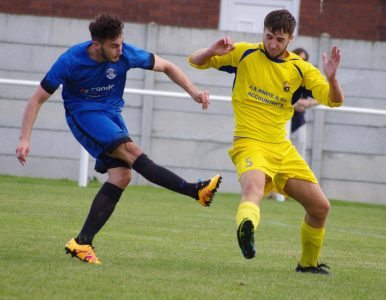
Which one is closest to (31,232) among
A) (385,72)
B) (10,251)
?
(10,251)

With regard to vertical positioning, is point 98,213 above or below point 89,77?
below

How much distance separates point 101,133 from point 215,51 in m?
0.95

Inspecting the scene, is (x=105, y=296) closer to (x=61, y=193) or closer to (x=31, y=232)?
(x=31, y=232)

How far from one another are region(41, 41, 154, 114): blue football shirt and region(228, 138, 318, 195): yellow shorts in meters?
0.90

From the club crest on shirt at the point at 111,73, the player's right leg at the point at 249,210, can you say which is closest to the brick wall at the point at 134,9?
the club crest on shirt at the point at 111,73

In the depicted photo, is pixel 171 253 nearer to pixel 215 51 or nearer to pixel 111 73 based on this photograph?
pixel 111 73

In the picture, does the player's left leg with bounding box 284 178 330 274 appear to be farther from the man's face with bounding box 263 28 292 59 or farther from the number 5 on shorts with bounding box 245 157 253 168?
the man's face with bounding box 263 28 292 59

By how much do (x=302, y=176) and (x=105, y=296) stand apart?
6.77 feet

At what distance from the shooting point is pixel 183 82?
23.6 ft

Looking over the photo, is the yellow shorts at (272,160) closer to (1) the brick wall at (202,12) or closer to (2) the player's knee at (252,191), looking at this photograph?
(2) the player's knee at (252,191)

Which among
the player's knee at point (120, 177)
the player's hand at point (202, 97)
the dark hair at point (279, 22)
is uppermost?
the dark hair at point (279, 22)

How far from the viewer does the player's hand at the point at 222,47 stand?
6953 mm

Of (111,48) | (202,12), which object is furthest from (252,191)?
(202,12)

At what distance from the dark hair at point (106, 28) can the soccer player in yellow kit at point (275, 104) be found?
0.66m
